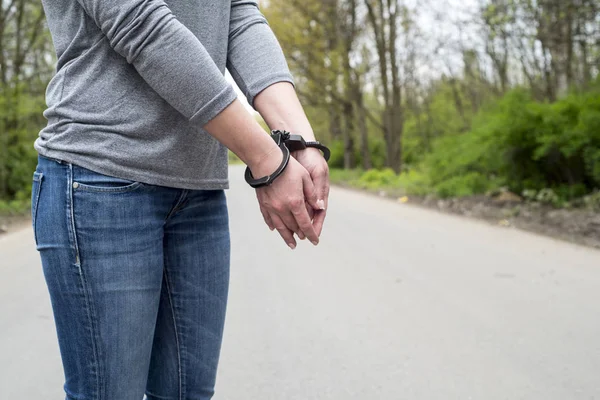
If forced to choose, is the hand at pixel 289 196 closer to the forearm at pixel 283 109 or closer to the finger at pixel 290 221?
the finger at pixel 290 221

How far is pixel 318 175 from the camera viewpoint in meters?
1.22

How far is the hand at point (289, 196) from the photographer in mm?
1134

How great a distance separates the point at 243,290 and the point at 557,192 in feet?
18.6

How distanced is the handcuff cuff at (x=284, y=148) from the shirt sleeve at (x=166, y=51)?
0.16 meters

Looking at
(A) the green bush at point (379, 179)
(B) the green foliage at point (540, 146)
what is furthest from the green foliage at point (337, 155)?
(B) the green foliage at point (540, 146)

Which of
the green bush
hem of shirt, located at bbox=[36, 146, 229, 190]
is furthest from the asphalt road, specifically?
the green bush

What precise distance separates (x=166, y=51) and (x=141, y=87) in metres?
0.14

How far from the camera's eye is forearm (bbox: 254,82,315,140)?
4.24ft

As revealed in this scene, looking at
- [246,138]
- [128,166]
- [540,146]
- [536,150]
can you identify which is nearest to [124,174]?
[128,166]

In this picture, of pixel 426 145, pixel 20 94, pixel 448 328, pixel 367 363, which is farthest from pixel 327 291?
pixel 426 145

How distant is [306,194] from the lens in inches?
46.4

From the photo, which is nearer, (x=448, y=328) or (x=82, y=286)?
(x=82, y=286)

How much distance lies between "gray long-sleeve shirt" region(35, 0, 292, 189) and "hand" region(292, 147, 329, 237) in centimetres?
21

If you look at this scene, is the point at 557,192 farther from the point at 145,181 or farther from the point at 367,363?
the point at 145,181
